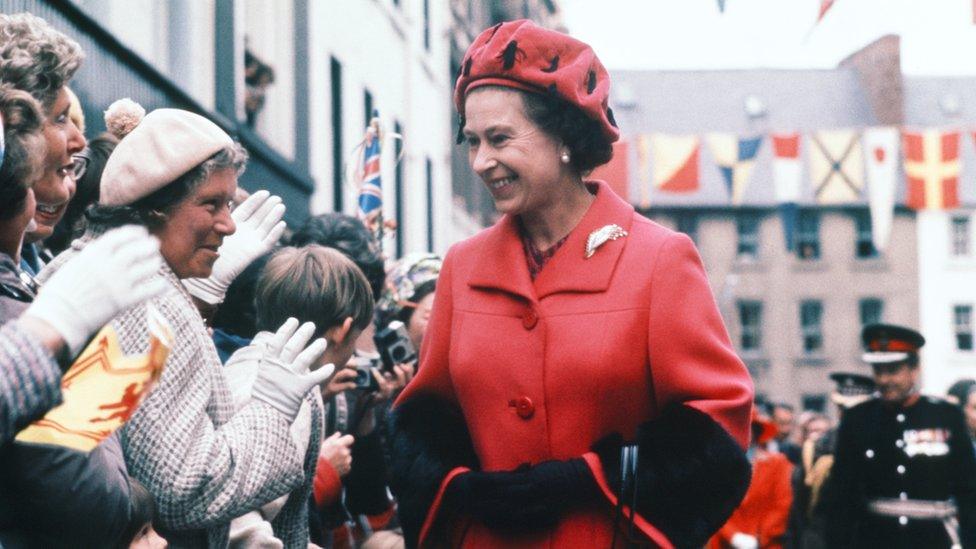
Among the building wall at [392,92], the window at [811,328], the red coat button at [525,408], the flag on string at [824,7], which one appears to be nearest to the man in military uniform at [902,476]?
the flag on string at [824,7]

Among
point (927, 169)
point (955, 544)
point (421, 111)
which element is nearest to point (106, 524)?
point (955, 544)

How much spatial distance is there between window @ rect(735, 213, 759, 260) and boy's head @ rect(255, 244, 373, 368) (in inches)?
1833

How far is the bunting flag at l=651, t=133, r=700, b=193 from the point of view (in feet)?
127

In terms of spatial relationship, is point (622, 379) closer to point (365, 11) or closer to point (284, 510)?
point (284, 510)

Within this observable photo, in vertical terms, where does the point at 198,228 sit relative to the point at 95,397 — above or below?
above

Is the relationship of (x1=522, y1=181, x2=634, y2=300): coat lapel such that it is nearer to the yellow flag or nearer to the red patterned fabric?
the red patterned fabric

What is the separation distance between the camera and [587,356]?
11.8 ft

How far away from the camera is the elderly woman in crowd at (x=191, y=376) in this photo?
10.4 ft

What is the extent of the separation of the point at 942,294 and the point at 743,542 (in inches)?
1634

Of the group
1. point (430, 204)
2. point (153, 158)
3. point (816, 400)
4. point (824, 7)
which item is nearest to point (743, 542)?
point (824, 7)

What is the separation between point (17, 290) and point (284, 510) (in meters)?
1.65

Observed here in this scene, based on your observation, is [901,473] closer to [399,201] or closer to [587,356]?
[587,356]

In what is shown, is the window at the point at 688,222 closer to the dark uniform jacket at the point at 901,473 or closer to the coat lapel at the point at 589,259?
the dark uniform jacket at the point at 901,473

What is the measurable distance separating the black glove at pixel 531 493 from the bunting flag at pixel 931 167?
34244mm
